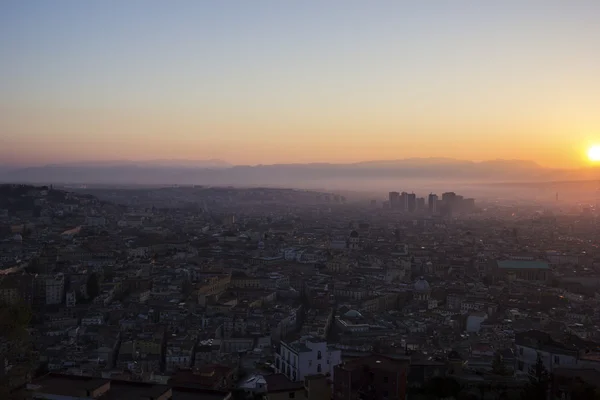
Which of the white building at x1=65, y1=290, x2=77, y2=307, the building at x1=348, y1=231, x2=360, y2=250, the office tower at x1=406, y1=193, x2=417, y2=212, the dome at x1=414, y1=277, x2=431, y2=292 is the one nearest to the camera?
the white building at x1=65, y1=290, x2=77, y2=307

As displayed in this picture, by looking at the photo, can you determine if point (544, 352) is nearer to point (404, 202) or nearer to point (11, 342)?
point (11, 342)

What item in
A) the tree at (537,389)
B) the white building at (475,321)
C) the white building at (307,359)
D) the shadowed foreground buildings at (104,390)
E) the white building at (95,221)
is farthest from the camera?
the white building at (95,221)

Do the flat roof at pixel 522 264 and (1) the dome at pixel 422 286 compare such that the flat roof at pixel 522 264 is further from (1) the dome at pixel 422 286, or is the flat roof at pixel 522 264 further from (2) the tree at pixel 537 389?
(2) the tree at pixel 537 389

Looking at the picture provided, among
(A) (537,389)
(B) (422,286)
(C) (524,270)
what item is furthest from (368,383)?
(C) (524,270)

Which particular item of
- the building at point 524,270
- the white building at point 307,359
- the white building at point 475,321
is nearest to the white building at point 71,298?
the white building at point 307,359

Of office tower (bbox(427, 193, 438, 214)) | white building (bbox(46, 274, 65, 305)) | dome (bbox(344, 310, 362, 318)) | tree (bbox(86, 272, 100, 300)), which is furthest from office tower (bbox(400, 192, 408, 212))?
dome (bbox(344, 310, 362, 318))

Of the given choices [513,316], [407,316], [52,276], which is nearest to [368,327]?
[407,316]

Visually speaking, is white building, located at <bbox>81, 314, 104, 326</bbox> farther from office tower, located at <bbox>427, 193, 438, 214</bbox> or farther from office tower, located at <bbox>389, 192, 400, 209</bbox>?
office tower, located at <bbox>389, 192, 400, 209</bbox>
